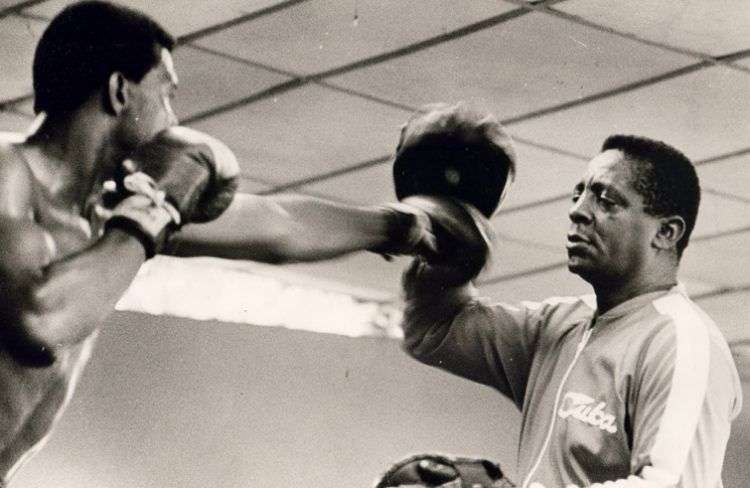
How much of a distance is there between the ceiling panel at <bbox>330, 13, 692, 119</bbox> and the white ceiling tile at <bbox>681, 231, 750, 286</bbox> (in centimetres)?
86

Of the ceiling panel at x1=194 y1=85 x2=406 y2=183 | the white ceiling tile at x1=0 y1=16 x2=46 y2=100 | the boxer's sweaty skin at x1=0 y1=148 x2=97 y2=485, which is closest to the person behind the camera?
the boxer's sweaty skin at x1=0 y1=148 x2=97 y2=485

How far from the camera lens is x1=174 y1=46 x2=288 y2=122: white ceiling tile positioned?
3.14 metres

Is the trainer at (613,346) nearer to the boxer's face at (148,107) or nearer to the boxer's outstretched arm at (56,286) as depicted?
the boxer's face at (148,107)

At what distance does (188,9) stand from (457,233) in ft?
2.91

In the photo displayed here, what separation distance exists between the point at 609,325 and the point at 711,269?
6.74 feet

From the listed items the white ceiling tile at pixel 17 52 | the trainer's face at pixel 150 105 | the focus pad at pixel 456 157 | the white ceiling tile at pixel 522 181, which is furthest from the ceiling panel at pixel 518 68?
the trainer's face at pixel 150 105

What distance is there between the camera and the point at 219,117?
339cm

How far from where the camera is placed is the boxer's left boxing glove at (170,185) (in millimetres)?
1888

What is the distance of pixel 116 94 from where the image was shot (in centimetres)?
204

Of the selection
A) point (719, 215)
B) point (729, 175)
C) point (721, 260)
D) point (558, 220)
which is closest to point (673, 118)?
point (729, 175)

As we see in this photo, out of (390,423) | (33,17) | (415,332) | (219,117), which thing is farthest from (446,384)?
(415,332)

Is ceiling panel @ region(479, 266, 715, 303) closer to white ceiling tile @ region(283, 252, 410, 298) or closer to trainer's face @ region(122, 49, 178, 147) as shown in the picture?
white ceiling tile @ region(283, 252, 410, 298)

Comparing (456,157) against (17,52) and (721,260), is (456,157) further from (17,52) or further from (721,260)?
(721,260)

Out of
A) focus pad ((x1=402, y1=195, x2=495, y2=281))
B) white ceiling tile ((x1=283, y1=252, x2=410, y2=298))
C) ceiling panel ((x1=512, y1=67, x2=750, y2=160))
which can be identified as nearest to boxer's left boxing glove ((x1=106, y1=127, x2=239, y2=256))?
focus pad ((x1=402, y1=195, x2=495, y2=281))
